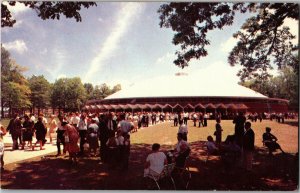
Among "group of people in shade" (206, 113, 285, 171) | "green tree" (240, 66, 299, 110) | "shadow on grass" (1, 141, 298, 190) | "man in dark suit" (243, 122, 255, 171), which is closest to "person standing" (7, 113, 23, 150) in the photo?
"shadow on grass" (1, 141, 298, 190)

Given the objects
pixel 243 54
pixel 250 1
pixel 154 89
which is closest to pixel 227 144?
pixel 243 54

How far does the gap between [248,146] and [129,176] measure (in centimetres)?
400

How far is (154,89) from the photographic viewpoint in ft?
139

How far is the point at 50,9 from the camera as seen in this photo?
11.0 m

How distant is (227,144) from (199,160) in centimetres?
175

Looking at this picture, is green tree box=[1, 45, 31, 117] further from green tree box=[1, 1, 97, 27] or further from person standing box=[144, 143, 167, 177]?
person standing box=[144, 143, 167, 177]

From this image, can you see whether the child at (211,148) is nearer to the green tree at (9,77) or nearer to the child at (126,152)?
the child at (126,152)

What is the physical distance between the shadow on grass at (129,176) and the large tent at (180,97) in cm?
2396

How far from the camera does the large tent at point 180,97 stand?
37250 mm

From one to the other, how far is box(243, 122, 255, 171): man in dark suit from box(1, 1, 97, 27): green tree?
6.56 meters

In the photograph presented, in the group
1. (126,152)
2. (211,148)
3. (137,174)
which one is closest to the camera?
(137,174)

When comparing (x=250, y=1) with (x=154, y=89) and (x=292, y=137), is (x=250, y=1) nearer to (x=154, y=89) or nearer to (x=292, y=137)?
(x=292, y=137)

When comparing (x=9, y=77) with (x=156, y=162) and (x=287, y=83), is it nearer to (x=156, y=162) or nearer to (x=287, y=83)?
(x=156, y=162)

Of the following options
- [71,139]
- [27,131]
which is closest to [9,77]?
[71,139]
